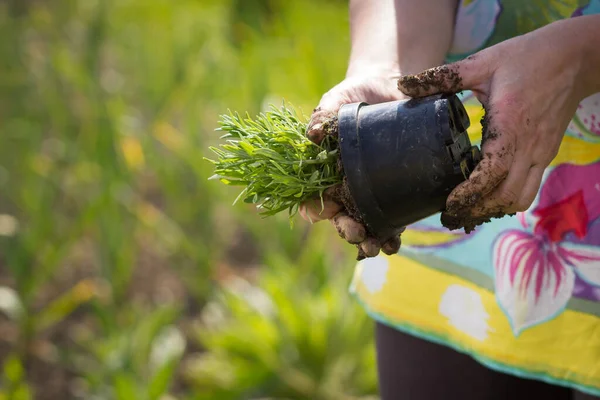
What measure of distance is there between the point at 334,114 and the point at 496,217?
23 centimetres

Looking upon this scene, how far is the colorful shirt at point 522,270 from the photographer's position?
0.95 meters

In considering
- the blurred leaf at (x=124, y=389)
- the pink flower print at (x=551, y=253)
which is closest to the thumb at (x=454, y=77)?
the pink flower print at (x=551, y=253)

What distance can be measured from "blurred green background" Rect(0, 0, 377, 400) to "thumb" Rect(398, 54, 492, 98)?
4.07 ft

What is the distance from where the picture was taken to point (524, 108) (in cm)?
79

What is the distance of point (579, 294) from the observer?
3.17 ft

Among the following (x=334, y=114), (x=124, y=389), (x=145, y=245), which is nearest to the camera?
(x=334, y=114)

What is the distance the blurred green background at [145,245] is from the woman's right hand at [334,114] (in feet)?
3.51

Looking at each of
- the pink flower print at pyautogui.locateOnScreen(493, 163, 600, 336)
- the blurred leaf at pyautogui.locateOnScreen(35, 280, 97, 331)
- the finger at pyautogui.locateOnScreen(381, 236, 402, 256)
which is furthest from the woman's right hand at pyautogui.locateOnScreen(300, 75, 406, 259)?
the blurred leaf at pyautogui.locateOnScreen(35, 280, 97, 331)

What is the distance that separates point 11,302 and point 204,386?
63 cm

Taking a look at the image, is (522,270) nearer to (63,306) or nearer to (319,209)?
(319,209)

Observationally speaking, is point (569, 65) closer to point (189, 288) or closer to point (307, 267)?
point (307, 267)

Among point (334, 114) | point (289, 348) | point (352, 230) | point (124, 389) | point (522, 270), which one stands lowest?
point (289, 348)

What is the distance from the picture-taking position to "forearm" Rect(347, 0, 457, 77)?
985 millimetres

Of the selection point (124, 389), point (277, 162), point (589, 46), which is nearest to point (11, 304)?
point (124, 389)
